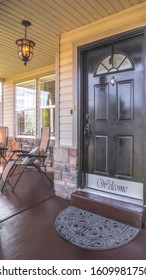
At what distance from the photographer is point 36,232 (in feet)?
6.39

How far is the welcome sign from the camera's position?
2313mm

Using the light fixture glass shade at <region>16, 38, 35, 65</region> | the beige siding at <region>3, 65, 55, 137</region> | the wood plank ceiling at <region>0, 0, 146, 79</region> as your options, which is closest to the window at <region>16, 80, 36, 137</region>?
the beige siding at <region>3, 65, 55, 137</region>

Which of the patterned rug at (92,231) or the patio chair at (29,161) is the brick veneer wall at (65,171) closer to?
the patterned rug at (92,231)

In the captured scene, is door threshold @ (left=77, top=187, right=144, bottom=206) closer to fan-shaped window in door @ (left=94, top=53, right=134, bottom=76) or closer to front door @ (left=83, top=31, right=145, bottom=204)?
front door @ (left=83, top=31, right=145, bottom=204)

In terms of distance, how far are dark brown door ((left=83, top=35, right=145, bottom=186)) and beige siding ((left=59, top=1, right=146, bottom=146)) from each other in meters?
0.16

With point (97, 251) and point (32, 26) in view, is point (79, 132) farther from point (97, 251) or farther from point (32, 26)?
point (32, 26)

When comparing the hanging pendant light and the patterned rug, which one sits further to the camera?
the hanging pendant light

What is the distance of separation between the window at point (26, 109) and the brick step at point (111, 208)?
10.3ft

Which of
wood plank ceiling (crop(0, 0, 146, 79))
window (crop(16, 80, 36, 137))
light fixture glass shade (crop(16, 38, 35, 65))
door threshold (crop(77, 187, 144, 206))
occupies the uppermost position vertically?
wood plank ceiling (crop(0, 0, 146, 79))

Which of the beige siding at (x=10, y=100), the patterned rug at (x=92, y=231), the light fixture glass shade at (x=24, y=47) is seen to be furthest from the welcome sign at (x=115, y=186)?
the beige siding at (x=10, y=100)

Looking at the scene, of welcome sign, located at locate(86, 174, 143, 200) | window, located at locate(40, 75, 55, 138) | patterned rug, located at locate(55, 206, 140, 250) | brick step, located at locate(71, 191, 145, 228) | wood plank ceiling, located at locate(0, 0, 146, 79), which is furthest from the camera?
window, located at locate(40, 75, 55, 138)

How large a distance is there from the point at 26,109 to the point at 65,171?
3.18m

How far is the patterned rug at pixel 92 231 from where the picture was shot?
1748 mm
